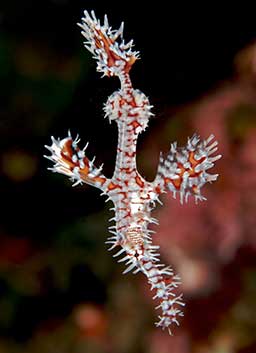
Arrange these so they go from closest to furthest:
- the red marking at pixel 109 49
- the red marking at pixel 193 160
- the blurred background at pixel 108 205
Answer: the red marking at pixel 109 49
the red marking at pixel 193 160
the blurred background at pixel 108 205

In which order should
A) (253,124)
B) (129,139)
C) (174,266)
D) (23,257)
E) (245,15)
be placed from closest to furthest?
(129,139) → (245,15) → (253,124) → (174,266) → (23,257)

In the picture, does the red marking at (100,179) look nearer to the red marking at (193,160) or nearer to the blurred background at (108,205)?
the red marking at (193,160)

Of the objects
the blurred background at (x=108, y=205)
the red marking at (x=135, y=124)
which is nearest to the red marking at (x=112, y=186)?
the red marking at (x=135, y=124)

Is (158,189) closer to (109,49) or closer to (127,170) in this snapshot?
(127,170)

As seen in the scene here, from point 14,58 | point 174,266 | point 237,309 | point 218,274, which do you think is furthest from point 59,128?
point 237,309

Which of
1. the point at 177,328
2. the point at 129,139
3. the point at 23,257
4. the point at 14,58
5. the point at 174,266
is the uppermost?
the point at 14,58

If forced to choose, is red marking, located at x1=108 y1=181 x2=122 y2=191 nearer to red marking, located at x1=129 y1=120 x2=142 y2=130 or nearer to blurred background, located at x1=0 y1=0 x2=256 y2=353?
red marking, located at x1=129 y1=120 x2=142 y2=130

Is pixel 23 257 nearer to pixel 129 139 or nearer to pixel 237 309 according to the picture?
pixel 237 309

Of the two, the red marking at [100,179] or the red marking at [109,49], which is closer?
the red marking at [109,49]
